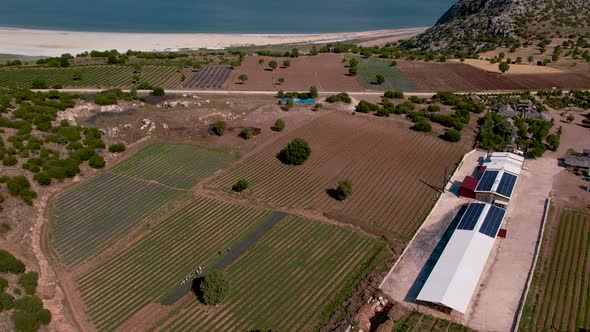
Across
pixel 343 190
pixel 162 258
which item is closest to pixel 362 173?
pixel 343 190

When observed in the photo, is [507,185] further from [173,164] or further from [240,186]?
[173,164]

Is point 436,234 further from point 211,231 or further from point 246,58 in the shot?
point 246,58

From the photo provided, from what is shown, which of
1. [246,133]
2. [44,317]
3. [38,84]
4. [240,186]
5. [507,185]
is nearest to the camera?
[44,317]

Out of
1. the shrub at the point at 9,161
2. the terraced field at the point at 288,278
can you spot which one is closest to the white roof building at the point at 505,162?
the terraced field at the point at 288,278

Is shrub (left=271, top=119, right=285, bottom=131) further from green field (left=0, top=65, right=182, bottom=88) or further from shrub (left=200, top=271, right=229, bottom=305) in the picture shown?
shrub (left=200, top=271, right=229, bottom=305)

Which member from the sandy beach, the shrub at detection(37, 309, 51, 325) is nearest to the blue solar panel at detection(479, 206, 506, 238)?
the shrub at detection(37, 309, 51, 325)

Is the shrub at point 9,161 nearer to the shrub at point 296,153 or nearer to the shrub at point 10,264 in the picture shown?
the shrub at point 10,264
